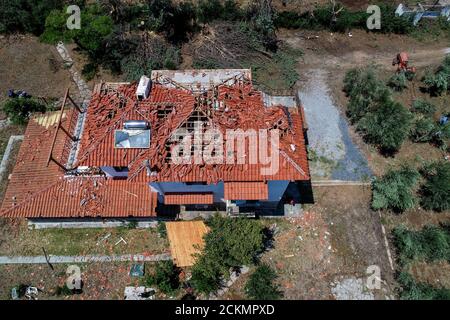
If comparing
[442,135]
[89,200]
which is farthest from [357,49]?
[89,200]

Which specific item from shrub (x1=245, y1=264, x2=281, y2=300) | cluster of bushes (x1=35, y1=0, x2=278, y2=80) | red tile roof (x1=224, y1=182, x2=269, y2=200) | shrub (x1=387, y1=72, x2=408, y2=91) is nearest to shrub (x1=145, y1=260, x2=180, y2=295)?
shrub (x1=245, y1=264, x2=281, y2=300)

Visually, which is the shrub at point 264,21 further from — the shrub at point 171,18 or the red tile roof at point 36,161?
the red tile roof at point 36,161

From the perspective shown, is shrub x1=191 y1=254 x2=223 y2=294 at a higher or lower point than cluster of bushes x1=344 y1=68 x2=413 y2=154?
lower

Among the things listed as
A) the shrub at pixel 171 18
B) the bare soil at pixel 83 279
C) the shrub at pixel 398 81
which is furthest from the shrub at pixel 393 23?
the bare soil at pixel 83 279

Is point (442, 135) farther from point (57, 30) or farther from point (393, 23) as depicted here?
point (57, 30)

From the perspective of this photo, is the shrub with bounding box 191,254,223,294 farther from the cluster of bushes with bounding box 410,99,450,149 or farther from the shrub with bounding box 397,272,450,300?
the cluster of bushes with bounding box 410,99,450,149
